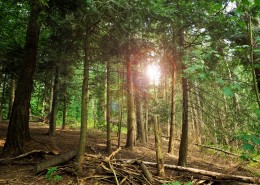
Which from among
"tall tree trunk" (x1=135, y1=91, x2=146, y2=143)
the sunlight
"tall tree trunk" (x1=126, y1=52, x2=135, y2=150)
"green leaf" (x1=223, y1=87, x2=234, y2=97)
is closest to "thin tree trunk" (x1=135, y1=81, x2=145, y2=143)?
"tall tree trunk" (x1=135, y1=91, x2=146, y2=143)

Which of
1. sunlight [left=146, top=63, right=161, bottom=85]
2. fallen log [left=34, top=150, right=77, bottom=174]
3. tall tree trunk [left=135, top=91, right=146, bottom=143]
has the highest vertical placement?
sunlight [left=146, top=63, right=161, bottom=85]

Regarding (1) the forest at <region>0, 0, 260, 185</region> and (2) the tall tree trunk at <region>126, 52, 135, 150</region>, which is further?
(2) the tall tree trunk at <region>126, 52, 135, 150</region>

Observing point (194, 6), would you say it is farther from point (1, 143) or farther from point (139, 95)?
point (1, 143)

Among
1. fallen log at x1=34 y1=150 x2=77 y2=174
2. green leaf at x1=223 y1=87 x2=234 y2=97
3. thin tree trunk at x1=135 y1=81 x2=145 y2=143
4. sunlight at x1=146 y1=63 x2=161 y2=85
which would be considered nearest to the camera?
green leaf at x1=223 y1=87 x2=234 y2=97

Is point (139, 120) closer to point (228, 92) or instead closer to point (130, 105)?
point (130, 105)

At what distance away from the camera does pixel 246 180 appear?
6.54 m

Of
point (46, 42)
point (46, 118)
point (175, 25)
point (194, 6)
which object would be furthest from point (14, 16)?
point (46, 118)

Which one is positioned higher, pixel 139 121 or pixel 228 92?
pixel 228 92

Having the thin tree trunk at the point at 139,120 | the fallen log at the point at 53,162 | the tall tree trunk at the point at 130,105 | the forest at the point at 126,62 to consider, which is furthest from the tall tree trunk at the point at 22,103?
the thin tree trunk at the point at 139,120

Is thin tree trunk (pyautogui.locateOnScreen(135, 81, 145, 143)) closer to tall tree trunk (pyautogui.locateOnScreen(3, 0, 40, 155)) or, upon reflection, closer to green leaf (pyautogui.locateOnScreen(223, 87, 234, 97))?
tall tree trunk (pyautogui.locateOnScreen(3, 0, 40, 155))

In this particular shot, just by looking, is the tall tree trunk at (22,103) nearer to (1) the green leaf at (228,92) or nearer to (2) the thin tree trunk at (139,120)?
(1) the green leaf at (228,92)

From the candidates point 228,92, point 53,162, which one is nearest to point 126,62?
point 53,162

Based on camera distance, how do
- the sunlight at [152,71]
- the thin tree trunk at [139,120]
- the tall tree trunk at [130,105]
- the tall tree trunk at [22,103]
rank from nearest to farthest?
the tall tree trunk at [22,103]
the sunlight at [152,71]
the tall tree trunk at [130,105]
the thin tree trunk at [139,120]

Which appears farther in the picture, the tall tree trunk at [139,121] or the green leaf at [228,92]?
the tall tree trunk at [139,121]
